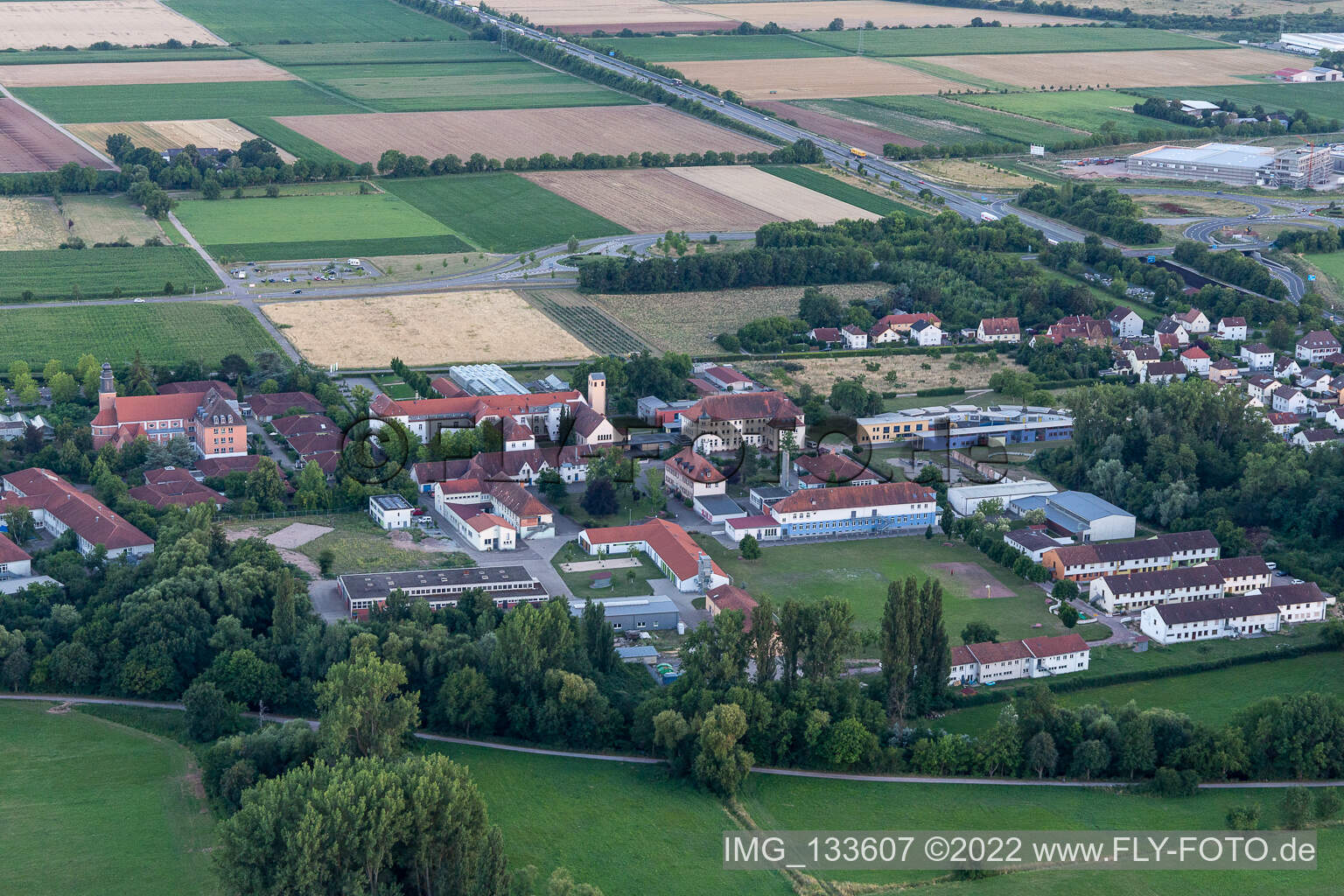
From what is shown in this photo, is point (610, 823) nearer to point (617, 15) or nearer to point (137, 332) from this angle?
point (137, 332)

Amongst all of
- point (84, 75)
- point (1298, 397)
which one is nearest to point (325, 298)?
point (1298, 397)

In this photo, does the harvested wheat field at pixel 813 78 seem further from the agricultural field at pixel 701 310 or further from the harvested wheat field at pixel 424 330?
the harvested wheat field at pixel 424 330

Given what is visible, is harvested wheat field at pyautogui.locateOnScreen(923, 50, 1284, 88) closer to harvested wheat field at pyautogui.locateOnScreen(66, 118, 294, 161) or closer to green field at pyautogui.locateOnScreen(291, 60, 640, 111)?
green field at pyautogui.locateOnScreen(291, 60, 640, 111)

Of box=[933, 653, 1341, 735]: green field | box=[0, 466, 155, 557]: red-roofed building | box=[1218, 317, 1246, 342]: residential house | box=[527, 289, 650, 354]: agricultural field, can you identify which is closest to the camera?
box=[933, 653, 1341, 735]: green field

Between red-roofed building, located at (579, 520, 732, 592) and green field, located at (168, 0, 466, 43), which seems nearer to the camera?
red-roofed building, located at (579, 520, 732, 592)

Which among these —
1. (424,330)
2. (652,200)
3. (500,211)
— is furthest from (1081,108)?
(424,330)

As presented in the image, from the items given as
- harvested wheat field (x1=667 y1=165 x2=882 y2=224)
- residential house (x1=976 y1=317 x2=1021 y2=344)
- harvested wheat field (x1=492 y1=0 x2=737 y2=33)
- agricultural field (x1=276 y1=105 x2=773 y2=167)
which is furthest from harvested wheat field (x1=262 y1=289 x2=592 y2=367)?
harvested wheat field (x1=492 y1=0 x2=737 y2=33)
